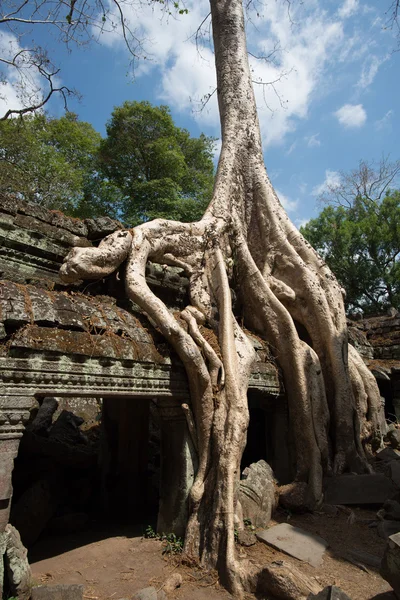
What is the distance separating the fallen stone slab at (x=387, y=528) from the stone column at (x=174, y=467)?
176cm

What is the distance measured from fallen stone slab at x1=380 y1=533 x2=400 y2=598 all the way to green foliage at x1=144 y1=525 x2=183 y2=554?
1.57 m

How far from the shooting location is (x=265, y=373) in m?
4.64

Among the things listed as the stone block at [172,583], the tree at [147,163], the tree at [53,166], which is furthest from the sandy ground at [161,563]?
the tree at [147,163]

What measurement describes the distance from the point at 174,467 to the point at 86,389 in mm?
1259

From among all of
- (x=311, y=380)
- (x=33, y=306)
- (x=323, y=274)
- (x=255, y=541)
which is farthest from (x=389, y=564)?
(x=323, y=274)

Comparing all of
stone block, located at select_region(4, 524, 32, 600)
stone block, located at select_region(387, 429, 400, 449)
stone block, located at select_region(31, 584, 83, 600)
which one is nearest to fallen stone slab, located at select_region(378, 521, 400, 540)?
stone block, located at select_region(387, 429, 400, 449)

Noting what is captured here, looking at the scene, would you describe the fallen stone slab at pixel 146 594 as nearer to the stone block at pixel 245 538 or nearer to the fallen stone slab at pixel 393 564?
the stone block at pixel 245 538

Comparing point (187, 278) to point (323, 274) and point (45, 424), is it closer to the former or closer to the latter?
point (323, 274)

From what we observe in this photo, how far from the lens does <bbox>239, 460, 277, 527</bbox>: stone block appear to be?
374 cm

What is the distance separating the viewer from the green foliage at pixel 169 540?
11.2 feet

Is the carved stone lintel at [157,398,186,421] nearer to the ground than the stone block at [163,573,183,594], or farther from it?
farther from it

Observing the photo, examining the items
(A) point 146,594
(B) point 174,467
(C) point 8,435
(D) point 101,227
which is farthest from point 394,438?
(C) point 8,435

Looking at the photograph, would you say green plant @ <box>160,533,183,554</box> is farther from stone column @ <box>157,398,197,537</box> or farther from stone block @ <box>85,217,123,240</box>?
stone block @ <box>85,217,123,240</box>

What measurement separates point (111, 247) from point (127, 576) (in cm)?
274
